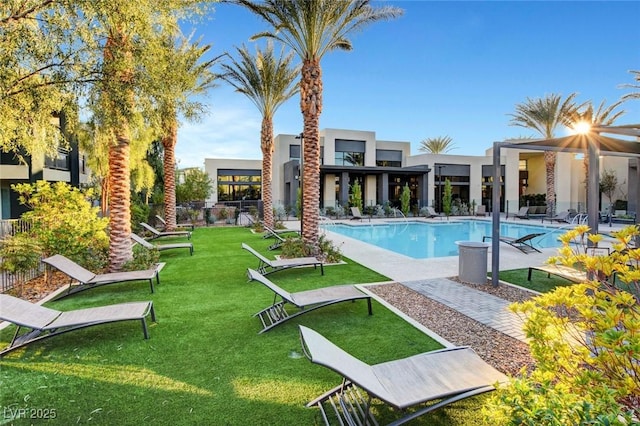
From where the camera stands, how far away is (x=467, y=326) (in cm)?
542

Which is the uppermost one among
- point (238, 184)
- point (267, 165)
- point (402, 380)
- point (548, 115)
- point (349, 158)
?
point (548, 115)

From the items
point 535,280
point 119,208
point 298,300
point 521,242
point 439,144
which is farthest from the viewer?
point 439,144

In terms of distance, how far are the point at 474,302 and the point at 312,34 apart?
929 centimetres

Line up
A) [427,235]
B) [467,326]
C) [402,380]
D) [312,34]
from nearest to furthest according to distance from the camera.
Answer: [402,380], [467,326], [312,34], [427,235]

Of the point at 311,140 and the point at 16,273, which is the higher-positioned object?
the point at 311,140

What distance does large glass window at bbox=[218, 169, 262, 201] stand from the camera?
122ft

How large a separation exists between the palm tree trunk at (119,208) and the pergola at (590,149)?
9551 mm

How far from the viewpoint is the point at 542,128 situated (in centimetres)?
2591

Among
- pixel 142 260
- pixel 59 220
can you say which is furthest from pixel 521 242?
pixel 59 220

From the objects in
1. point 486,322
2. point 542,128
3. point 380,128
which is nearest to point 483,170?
point 542,128

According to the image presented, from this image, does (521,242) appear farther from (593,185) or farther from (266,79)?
(266,79)

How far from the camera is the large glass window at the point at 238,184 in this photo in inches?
1460

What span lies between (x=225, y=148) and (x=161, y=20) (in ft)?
113

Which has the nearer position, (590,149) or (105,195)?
(590,149)
